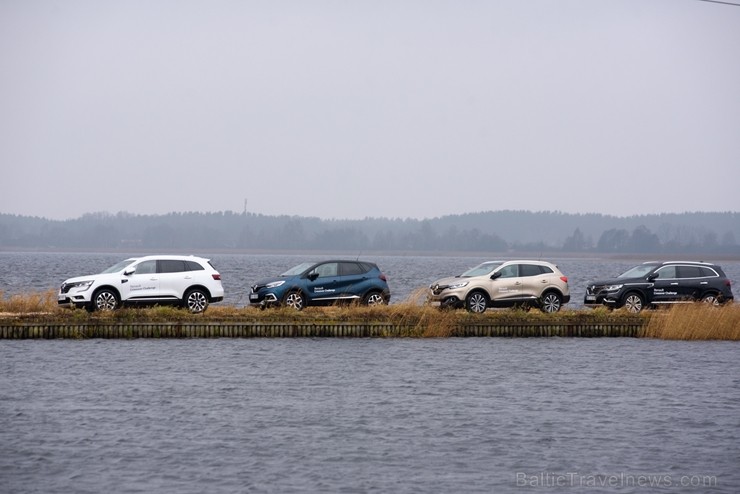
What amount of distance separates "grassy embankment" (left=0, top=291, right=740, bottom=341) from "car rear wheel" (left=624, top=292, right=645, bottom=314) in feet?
3.27

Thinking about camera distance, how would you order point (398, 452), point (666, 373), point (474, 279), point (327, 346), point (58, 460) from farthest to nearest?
1. point (474, 279)
2. point (327, 346)
3. point (666, 373)
4. point (398, 452)
5. point (58, 460)

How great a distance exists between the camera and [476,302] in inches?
1492

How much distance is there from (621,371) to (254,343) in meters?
12.1

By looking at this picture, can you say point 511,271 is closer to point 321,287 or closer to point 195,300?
point 321,287

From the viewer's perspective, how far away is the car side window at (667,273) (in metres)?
39.4

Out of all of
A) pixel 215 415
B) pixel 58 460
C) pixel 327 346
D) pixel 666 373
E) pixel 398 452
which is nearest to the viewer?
pixel 58 460

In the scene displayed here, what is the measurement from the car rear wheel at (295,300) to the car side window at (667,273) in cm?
1296

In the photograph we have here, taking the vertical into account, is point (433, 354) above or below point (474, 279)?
below

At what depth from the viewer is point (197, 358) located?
32562 millimetres

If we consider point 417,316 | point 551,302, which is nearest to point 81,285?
point 417,316

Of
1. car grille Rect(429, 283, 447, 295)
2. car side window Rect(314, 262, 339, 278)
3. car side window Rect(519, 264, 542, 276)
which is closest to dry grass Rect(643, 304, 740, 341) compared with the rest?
car side window Rect(519, 264, 542, 276)

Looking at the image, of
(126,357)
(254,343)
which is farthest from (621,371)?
(126,357)

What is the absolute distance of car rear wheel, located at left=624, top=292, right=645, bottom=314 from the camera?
39.8 meters

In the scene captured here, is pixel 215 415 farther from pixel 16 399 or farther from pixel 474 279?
pixel 474 279
